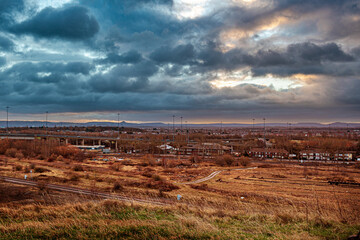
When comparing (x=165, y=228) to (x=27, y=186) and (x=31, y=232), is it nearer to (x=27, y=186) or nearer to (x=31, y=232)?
(x=31, y=232)

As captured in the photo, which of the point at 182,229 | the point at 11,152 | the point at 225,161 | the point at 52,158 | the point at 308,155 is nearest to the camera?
the point at 182,229

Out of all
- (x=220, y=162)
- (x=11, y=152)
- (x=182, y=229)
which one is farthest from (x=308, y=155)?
(x=11, y=152)

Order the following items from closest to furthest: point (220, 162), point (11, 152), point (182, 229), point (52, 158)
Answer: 1. point (182, 229)
2. point (220, 162)
3. point (52, 158)
4. point (11, 152)

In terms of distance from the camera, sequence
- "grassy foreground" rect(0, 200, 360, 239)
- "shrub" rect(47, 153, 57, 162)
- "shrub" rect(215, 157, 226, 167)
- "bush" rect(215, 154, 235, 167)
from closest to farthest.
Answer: "grassy foreground" rect(0, 200, 360, 239) < "shrub" rect(215, 157, 226, 167) < "bush" rect(215, 154, 235, 167) < "shrub" rect(47, 153, 57, 162)

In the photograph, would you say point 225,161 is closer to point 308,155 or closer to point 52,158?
point 308,155

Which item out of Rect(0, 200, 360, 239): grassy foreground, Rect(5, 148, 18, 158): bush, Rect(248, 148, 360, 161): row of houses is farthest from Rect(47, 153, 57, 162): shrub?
Rect(0, 200, 360, 239): grassy foreground

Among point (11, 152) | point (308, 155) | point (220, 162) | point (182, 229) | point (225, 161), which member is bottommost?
A: point (220, 162)

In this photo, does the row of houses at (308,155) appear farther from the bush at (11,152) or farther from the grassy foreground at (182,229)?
the grassy foreground at (182,229)

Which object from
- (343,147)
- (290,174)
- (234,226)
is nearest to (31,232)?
(234,226)

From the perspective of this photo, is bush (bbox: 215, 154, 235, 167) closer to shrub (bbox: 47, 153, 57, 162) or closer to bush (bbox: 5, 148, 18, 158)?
shrub (bbox: 47, 153, 57, 162)

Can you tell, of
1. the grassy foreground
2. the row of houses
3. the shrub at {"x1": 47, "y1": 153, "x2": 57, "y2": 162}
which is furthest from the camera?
the row of houses

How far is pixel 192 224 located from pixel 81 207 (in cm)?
745

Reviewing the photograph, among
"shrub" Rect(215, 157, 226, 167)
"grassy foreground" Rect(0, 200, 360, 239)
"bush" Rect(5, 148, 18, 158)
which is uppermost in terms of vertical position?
"grassy foreground" Rect(0, 200, 360, 239)

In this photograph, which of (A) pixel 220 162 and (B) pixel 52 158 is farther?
(B) pixel 52 158
